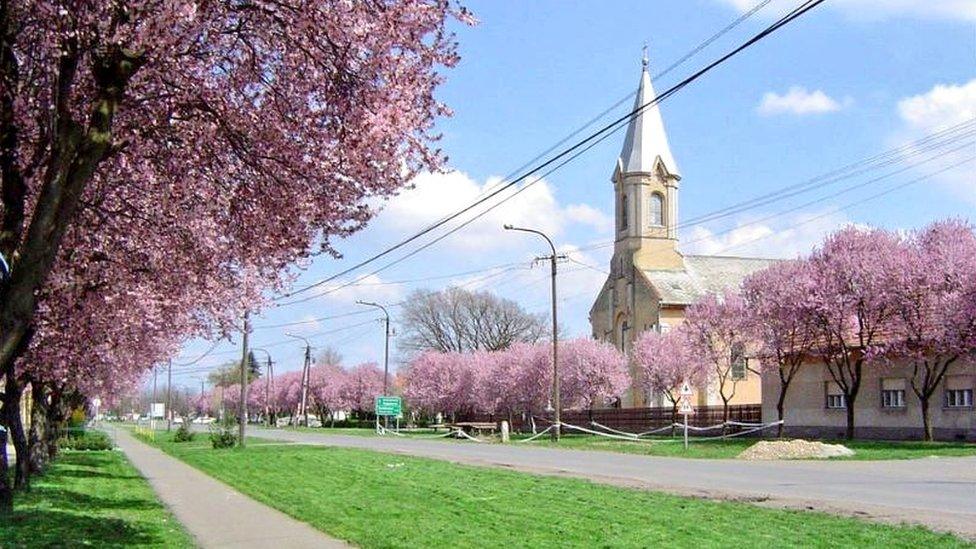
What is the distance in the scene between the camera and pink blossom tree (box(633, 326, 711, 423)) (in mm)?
60406

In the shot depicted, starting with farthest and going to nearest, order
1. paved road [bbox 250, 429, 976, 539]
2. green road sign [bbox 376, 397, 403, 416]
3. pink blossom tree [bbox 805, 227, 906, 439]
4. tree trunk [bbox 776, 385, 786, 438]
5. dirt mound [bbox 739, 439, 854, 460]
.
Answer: green road sign [bbox 376, 397, 403, 416], tree trunk [bbox 776, 385, 786, 438], pink blossom tree [bbox 805, 227, 906, 439], dirt mound [bbox 739, 439, 854, 460], paved road [bbox 250, 429, 976, 539]

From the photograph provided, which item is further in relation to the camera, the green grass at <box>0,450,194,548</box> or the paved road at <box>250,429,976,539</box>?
the paved road at <box>250,429,976,539</box>

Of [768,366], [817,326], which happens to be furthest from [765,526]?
[768,366]

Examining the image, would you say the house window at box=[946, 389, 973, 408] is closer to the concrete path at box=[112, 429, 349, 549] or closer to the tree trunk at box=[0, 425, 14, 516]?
the concrete path at box=[112, 429, 349, 549]

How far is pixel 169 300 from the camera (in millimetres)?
16781

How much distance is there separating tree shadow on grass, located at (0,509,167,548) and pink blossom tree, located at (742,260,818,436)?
33.1m

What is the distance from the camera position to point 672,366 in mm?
61094

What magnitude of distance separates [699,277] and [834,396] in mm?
36005

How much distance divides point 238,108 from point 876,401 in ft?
128

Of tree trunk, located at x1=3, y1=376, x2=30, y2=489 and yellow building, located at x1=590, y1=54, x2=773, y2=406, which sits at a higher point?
yellow building, located at x1=590, y1=54, x2=773, y2=406

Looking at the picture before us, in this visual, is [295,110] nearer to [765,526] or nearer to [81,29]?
[81,29]

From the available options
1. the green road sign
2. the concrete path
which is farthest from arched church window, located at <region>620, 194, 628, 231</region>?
the concrete path

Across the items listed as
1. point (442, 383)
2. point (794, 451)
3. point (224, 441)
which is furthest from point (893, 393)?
point (442, 383)

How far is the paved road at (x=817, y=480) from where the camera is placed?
15.3 m
